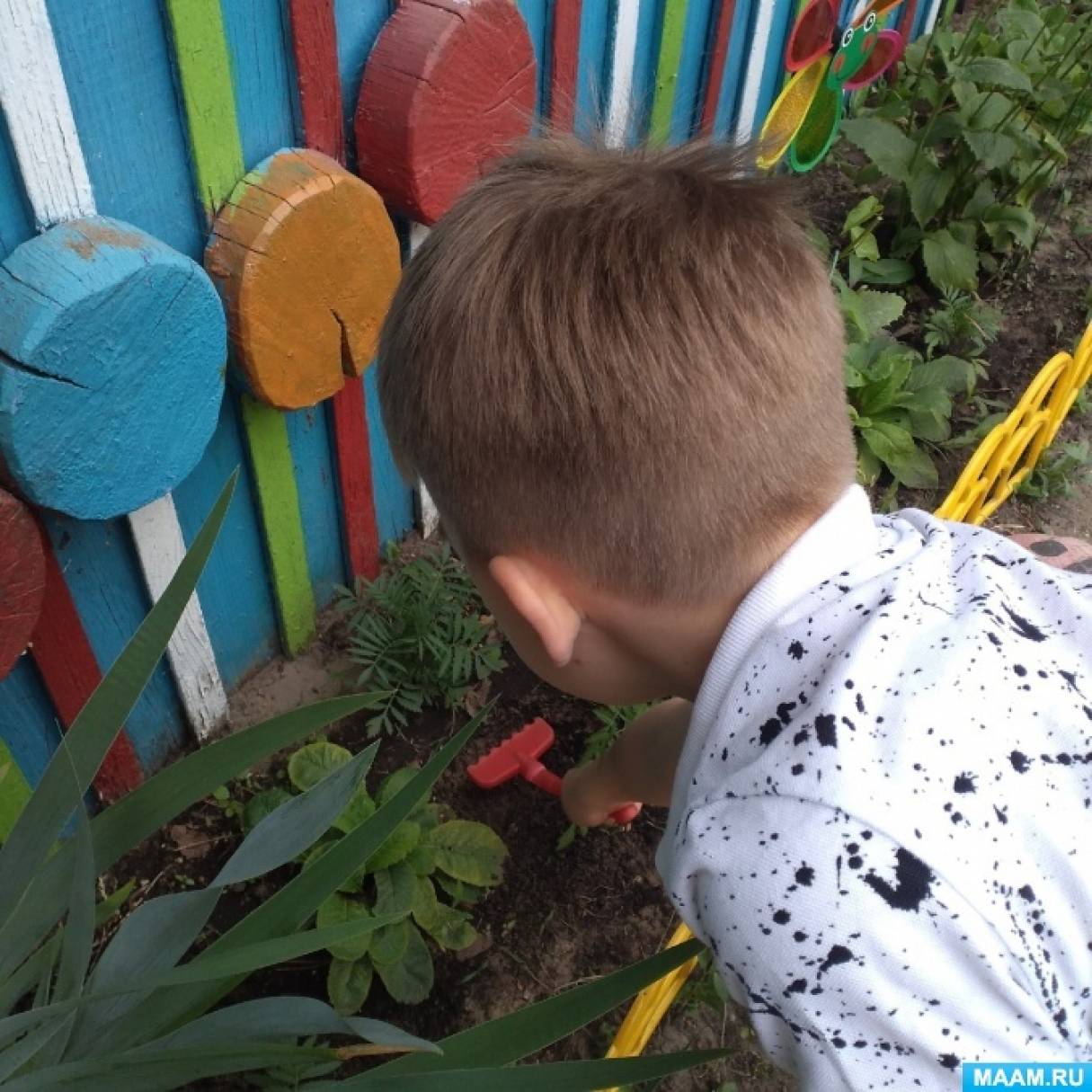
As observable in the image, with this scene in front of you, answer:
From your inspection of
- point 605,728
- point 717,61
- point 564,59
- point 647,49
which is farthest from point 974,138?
point 605,728

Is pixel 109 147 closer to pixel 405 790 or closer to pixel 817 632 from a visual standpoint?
pixel 405 790

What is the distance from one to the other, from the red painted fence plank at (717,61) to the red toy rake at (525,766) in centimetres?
139

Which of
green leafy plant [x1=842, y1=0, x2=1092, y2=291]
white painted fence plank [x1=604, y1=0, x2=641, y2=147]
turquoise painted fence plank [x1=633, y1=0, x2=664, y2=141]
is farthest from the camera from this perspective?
green leafy plant [x1=842, y1=0, x2=1092, y2=291]

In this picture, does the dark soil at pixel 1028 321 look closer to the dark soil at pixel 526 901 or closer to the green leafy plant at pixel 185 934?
the dark soil at pixel 526 901

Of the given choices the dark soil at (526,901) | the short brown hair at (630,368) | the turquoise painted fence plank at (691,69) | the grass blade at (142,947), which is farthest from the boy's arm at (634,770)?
the turquoise painted fence plank at (691,69)

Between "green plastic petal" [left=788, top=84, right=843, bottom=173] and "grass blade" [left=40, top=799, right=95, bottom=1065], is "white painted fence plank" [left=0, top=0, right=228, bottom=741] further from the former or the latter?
"green plastic petal" [left=788, top=84, right=843, bottom=173]

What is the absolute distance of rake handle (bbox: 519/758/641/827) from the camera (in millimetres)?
1724

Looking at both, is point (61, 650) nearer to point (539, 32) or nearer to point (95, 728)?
point (95, 728)

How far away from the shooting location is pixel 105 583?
4.52 feet

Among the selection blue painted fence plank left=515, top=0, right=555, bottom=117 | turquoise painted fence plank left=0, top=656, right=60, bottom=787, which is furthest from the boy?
blue painted fence plank left=515, top=0, right=555, bottom=117

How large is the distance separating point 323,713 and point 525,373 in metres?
0.36

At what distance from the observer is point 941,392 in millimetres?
2463

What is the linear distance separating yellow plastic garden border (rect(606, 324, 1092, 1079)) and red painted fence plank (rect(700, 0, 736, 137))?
36.4 inches

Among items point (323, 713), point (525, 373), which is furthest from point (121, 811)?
point (525, 373)
